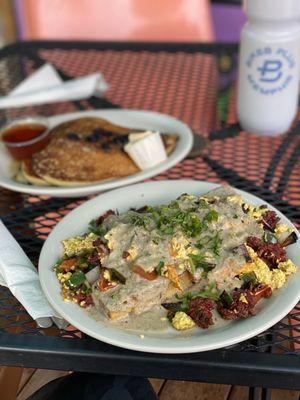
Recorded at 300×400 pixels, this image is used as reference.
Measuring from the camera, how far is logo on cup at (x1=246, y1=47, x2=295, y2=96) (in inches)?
53.7

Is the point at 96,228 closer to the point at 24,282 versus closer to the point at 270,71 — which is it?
the point at 24,282

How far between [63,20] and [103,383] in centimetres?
182

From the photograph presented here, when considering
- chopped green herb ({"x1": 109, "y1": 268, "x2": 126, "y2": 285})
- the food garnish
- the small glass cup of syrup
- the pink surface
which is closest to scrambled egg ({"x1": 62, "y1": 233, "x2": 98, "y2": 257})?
the food garnish

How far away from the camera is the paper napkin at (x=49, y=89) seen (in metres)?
1.75

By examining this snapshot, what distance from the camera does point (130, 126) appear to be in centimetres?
160

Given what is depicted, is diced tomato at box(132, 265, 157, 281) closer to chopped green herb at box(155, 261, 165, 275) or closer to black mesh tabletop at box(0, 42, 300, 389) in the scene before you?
chopped green herb at box(155, 261, 165, 275)

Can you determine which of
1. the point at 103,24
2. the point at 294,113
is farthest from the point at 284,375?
the point at 103,24

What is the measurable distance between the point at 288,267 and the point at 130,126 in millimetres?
807

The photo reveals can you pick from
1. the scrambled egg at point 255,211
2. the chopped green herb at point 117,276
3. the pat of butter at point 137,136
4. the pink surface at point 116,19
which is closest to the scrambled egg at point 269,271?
the scrambled egg at point 255,211

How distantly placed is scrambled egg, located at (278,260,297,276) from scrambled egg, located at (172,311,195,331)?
194 millimetres

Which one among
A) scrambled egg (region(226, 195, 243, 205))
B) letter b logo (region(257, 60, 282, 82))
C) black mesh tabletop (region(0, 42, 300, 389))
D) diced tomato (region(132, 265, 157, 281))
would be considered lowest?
black mesh tabletop (region(0, 42, 300, 389))

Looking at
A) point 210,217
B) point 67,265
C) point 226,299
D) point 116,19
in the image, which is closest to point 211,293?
point 226,299

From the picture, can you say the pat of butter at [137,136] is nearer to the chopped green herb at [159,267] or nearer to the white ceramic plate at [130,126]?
the white ceramic plate at [130,126]

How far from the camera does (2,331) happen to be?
37.0 inches
